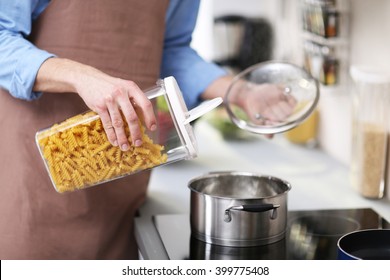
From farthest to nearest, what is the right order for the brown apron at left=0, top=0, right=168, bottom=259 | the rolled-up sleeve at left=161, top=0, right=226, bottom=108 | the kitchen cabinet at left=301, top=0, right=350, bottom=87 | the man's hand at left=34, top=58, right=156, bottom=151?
the kitchen cabinet at left=301, top=0, right=350, bottom=87 < the rolled-up sleeve at left=161, top=0, right=226, bottom=108 < the brown apron at left=0, top=0, right=168, bottom=259 < the man's hand at left=34, top=58, right=156, bottom=151

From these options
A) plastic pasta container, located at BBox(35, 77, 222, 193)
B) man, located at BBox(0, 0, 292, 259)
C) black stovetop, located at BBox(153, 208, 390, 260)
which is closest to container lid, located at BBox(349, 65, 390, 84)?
black stovetop, located at BBox(153, 208, 390, 260)

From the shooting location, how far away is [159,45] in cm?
155

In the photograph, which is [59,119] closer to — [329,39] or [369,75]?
[369,75]

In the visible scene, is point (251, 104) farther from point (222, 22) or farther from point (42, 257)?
point (222, 22)

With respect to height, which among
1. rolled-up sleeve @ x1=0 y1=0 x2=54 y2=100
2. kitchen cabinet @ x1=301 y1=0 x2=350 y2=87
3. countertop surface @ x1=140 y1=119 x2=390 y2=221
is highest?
rolled-up sleeve @ x1=0 y1=0 x2=54 y2=100

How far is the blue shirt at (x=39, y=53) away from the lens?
4.34 ft

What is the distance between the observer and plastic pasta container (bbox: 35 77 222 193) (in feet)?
4.06

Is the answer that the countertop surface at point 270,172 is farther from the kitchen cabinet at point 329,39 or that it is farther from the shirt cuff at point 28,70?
the shirt cuff at point 28,70

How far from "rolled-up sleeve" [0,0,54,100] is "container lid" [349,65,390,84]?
2.35ft

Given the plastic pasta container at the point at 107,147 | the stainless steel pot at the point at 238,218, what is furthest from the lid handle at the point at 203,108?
the stainless steel pot at the point at 238,218

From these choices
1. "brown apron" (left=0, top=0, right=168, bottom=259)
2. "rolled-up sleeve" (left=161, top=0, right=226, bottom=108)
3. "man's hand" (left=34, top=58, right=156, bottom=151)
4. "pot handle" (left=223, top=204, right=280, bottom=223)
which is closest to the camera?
"man's hand" (left=34, top=58, right=156, bottom=151)

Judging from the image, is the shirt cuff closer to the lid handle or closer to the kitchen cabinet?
the lid handle

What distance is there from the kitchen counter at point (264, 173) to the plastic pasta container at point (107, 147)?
226 mm

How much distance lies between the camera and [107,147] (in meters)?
1.24
